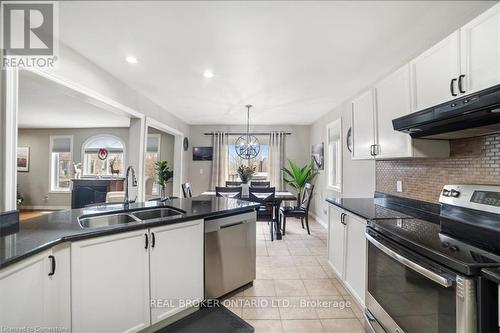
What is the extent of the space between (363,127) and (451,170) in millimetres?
853

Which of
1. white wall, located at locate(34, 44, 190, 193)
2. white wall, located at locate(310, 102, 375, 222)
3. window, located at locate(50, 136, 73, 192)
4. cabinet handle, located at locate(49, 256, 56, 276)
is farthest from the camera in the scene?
window, located at locate(50, 136, 73, 192)

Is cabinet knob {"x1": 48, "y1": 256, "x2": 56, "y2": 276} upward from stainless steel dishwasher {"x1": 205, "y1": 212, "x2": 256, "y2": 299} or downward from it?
upward

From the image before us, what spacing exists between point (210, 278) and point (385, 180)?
2185 mm

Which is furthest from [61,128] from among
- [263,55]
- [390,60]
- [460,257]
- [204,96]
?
[460,257]

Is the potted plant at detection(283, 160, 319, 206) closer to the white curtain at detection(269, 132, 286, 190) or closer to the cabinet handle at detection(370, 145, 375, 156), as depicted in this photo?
the white curtain at detection(269, 132, 286, 190)

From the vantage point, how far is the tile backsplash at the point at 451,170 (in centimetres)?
154

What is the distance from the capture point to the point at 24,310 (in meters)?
1.06

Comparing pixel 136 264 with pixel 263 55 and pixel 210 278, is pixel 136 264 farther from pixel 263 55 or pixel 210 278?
pixel 263 55

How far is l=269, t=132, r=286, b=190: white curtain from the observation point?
5.99 m

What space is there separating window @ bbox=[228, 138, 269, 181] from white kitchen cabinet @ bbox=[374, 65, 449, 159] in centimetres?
400

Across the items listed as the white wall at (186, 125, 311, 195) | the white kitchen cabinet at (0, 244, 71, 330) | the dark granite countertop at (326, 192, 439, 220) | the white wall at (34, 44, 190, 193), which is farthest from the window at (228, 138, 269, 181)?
the white kitchen cabinet at (0, 244, 71, 330)

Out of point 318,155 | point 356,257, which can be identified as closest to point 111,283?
point 356,257

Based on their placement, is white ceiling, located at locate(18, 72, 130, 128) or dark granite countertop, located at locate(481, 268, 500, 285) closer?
dark granite countertop, located at locate(481, 268, 500, 285)

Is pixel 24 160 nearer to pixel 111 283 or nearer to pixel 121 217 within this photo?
pixel 121 217
